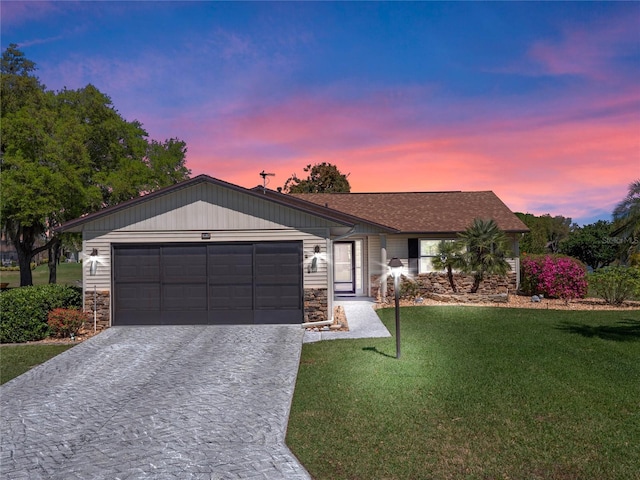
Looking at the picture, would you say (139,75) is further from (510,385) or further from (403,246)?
(510,385)

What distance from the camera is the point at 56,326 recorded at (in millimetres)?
12102

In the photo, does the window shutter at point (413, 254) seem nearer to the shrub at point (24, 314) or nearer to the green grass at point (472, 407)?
the green grass at point (472, 407)

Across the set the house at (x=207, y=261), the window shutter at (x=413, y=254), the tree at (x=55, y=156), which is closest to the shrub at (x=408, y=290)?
the window shutter at (x=413, y=254)

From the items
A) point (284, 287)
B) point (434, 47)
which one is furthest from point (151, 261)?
point (434, 47)

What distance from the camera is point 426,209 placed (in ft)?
70.3

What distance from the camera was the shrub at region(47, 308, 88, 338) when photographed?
12.1 m

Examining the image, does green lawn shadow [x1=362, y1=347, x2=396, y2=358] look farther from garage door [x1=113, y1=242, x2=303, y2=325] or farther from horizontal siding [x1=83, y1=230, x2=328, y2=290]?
garage door [x1=113, y1=242, x2=303, y2=325]

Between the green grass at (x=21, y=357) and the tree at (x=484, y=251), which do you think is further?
the tree at (x=484, y=251)

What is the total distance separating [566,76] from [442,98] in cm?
414

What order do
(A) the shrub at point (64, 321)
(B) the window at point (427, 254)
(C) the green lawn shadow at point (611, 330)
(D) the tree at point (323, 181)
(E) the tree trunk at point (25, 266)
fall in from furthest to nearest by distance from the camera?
1. (D) the tree at point (323, 181)
2. (E) the tree trunk at point (25, 266)
3. (B) the window at point (427, 254)
4. (A) the shrub at point (64, 321)
5. (C) the green lawn shadow at point (611, 330)

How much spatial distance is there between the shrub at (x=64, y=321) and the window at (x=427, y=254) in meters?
13.2

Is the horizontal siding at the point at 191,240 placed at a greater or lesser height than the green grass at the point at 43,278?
greater

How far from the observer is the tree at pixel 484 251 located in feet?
55.9

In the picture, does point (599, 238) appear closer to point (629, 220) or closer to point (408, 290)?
point (408, 290)
